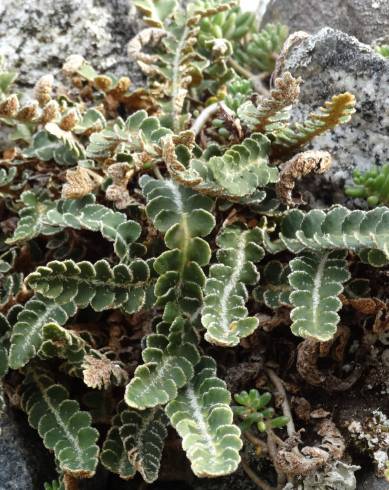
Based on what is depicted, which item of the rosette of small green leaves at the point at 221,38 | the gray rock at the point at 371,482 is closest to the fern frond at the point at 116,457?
the gray rock at the point at 371,482

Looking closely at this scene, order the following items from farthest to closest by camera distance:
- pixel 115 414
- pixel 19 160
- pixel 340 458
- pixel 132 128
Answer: pixel 19 160
pixel 132 128
pixel 115 414
pixel 340 458

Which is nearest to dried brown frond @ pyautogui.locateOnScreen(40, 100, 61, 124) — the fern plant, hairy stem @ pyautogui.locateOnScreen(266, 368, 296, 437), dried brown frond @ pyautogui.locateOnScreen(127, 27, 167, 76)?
the fern plant

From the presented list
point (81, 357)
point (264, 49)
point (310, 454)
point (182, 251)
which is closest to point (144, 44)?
point (264, 49)

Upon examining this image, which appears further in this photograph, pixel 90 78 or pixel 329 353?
pixel 90 78

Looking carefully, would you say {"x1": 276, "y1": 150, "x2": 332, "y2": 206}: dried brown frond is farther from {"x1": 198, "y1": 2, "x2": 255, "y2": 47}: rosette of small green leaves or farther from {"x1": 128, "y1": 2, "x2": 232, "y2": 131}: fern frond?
{"x1": 198, "y1": 2, "x2": 255, "y2": 47}: rosette of small green leaves

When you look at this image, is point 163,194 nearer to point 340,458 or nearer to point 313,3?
point 340,458

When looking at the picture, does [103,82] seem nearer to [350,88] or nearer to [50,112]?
[50,112]

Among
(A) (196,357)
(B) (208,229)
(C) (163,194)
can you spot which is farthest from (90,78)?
(A) (196,357)
